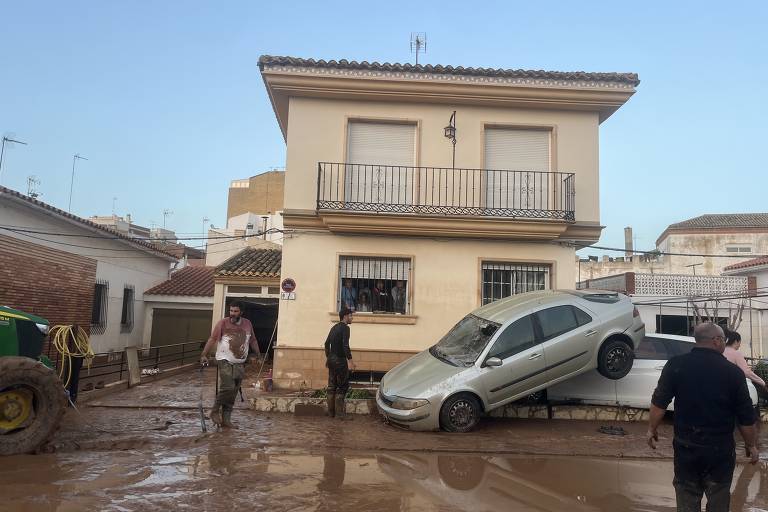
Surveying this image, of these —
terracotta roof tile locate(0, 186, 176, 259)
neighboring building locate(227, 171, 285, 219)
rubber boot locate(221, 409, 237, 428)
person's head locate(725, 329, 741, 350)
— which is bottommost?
rubber boot locate(221, 409, 237, 428)

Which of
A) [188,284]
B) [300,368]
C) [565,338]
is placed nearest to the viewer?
[565,338]

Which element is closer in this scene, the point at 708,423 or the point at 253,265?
the point at 708,423

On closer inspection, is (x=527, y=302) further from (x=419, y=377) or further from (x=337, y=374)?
(x=337, y=374)

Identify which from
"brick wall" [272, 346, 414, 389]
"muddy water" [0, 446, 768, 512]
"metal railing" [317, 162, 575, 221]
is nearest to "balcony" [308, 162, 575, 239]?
"metal railing" [317, 162, 575, 221]

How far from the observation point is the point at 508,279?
448 inches

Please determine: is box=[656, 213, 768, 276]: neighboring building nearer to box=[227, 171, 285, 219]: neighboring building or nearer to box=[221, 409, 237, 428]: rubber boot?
box=[227, 171, 285, 219]: neighboring building

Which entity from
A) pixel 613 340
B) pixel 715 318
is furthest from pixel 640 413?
pixel 715 318

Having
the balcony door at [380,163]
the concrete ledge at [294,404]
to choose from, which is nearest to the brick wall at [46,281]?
the concrete ledge at [294,404]

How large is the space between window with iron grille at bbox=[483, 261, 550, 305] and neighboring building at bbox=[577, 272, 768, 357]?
9695mm

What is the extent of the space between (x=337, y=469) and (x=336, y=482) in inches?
17.8

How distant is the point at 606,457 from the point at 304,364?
6.11 metres

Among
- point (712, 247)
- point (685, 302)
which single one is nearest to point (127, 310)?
point (685, 302)

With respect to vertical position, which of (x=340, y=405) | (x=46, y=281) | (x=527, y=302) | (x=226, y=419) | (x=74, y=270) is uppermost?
(x=74, y=270)

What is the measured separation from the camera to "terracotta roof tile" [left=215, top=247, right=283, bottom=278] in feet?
53.9
